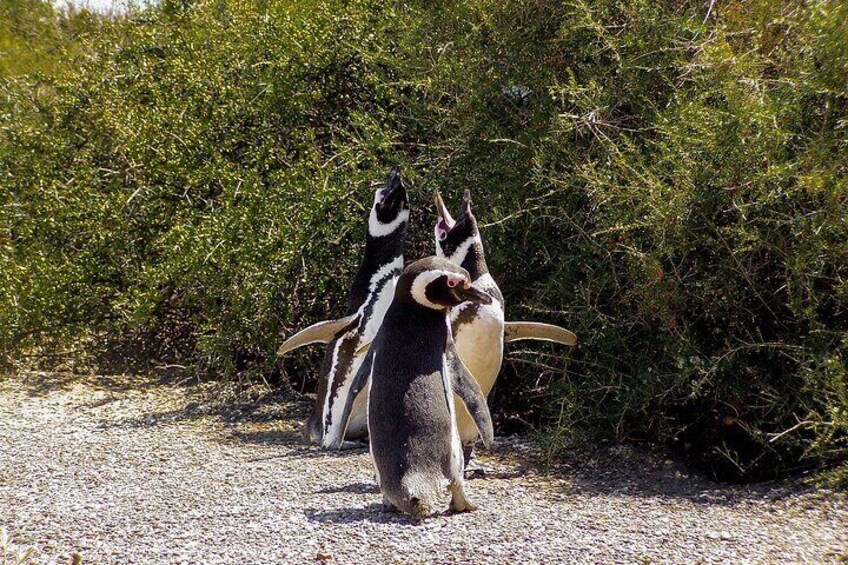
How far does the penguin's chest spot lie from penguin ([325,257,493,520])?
2.48 ft

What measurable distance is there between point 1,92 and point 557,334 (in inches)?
221

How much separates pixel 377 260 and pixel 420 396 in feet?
5.71

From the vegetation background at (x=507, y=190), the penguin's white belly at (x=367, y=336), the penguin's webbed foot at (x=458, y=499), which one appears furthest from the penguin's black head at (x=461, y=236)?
the penguin's webbed foot at (x=458, y=499)

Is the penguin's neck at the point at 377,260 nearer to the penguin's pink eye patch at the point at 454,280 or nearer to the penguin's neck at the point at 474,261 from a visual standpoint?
the penguin's neck at the point at 474,261

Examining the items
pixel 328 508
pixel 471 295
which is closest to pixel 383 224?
pixel 471 295

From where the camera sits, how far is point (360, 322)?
5.56m

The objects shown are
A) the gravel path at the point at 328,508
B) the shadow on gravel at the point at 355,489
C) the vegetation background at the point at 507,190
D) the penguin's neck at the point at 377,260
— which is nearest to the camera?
the gravel path at the point at 328,508

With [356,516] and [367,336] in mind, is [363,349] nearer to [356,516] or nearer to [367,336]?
[367,336]

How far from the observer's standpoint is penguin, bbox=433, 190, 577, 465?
199 inches

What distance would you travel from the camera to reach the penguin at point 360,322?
17.9ft

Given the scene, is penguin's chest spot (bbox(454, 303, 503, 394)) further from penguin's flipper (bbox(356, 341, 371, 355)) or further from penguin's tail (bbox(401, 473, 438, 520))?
penguin's tail (bbox(401, 473, 438, 520))

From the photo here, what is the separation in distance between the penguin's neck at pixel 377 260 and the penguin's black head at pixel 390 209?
1.2 inches

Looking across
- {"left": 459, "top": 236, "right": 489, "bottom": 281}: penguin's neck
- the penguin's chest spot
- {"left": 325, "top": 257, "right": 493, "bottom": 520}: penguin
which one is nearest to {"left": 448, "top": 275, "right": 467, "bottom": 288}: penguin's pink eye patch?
{"left": 325, "top": 257, "right": 493, "bottom": 520}: penguin

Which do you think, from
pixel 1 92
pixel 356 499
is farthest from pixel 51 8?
pixel 356 499
